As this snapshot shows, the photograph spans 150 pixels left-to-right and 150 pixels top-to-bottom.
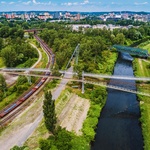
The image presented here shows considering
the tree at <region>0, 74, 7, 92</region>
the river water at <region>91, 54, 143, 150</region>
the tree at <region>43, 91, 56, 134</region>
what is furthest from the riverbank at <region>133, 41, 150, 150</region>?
the tree at <region>0, 74, 7, 92</region>

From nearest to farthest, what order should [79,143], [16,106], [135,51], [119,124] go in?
1. [79,143]
2. [119,124]
3. [16,106]
4. [135,51]

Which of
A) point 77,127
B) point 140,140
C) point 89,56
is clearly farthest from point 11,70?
point 140,140

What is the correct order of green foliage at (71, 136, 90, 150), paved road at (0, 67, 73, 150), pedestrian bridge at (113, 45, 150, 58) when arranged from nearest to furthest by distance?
green foliage at (71, 136, 90, 150) → paved road at (0, 67, 73, 150) → pedestrian bridge at (113, 45, 150, 58)

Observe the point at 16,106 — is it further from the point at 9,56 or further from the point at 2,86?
the point at 9,56

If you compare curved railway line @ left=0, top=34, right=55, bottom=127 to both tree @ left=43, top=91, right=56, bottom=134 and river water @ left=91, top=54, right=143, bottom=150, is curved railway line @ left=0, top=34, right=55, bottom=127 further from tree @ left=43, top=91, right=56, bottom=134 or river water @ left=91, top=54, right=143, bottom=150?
river water @ left=91, top=54, right=143, bottom=150

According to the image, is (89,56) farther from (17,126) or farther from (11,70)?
(17,126)

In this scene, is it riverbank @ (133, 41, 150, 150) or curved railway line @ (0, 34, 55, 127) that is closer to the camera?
riverbank @ (133, 41, 150, 150)

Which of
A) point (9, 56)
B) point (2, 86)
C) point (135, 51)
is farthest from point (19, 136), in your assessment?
point (135, 51)

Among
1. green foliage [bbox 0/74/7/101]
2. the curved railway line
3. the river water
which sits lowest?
the river water

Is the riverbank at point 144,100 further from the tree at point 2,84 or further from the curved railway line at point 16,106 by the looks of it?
the tree at point 2,84
